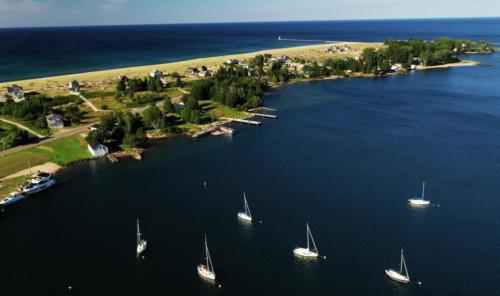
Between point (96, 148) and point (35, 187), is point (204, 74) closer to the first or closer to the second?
point (96, 148)

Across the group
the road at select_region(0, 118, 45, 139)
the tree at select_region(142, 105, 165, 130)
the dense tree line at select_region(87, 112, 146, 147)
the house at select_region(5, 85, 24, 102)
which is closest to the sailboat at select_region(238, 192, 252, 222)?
the dense tree line at select_region(87, 112, 146, 147)

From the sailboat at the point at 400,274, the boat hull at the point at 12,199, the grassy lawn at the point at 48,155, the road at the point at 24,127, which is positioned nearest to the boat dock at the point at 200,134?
the grassy lawn at the point at 48,155

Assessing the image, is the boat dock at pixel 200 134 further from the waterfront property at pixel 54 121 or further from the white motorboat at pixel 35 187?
the white motorboat at pixel 35 187

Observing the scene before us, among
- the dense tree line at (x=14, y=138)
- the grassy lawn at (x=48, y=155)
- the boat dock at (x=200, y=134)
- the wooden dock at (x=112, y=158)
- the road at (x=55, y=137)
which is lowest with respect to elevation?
the wooden dock at (x=112, y=158)

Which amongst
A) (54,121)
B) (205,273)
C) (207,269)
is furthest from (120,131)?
(205,273)

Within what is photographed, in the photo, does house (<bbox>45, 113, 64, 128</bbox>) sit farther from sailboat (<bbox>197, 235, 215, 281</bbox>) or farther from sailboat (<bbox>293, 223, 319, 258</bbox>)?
sailboat (<bbox>293, 223, 319, 258</bbox>)

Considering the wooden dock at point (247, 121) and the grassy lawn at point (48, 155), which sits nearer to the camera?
the grassy lawn at point (48, 155)
